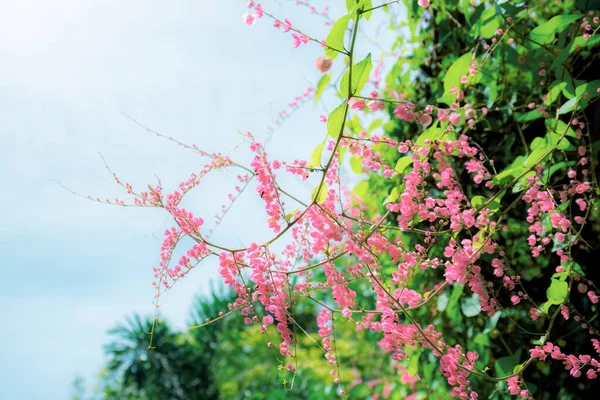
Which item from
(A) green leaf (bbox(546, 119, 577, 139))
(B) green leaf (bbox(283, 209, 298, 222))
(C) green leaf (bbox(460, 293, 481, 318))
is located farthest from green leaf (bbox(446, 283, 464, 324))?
(B) green leaf (bbox(283, 209, 298, 222))

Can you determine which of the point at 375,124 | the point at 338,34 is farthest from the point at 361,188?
the point at 338,34

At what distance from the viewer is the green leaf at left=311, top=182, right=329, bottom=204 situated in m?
1.11

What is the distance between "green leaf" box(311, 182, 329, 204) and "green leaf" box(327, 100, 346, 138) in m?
0.10

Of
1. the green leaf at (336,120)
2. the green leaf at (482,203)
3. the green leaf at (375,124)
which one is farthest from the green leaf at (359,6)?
the green leaf at (375,124)

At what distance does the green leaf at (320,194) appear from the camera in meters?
1.11

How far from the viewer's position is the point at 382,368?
3.17 metres

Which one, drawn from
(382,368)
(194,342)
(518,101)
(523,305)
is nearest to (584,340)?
(523,305)

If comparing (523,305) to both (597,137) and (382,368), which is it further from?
(382,368)

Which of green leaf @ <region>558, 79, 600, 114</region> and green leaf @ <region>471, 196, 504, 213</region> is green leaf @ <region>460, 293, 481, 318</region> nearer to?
green leaf @ <region>471, 196, 504, 213</region>

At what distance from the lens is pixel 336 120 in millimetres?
1074

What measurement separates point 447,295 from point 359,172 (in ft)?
2.04

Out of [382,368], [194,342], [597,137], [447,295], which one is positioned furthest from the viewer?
[194,342]

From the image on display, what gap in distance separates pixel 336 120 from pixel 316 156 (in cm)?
11

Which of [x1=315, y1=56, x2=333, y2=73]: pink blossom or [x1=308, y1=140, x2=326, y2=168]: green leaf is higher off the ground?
[x1=315, y1=56, x2=333, y2=73]: pink blossom
